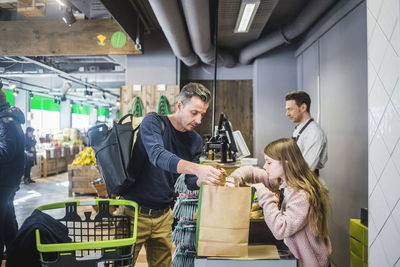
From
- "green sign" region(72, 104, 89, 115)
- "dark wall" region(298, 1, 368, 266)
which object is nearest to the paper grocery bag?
"dark wall" region(298, 1, 368, 266)

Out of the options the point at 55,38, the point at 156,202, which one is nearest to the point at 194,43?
the point at 55,38

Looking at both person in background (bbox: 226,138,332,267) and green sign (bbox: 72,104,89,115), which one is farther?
green sign (bbox: 72,104,89,115)

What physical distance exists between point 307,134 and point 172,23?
216 centimetres

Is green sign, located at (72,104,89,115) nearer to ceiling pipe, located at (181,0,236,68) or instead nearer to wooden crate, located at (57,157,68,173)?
wooden crate, located at (57,157,68,173)

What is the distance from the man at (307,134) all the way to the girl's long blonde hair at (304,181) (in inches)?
50.6

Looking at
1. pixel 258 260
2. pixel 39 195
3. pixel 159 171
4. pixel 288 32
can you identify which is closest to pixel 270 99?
pixel 288 32

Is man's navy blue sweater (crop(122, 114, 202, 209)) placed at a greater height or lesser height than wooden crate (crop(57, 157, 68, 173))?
greater

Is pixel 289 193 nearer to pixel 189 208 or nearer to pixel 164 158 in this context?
pixel 164 158

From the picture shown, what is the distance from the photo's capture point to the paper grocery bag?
1.28 meters

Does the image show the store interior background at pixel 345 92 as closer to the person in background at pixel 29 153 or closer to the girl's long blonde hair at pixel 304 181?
the girl's long blonde hair at pixel 304 181

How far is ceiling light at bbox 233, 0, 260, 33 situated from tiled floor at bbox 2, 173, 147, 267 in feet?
14.0

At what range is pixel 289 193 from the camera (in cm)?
162

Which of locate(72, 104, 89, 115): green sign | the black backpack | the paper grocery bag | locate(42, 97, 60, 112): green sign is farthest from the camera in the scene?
locate(72, 104, 89, 115): green sign

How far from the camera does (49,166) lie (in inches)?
383
